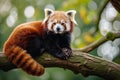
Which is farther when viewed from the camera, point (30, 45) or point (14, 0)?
point (14, 0)

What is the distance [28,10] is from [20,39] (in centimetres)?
306

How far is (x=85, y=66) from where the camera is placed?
2.86 meters

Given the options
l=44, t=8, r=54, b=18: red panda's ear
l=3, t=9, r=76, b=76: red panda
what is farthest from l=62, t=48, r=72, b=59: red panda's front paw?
l=44, t=8, r=54, b=18: red panda's ear

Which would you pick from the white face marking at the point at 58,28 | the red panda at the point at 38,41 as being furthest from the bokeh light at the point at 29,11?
the white face marking at the point at 58,28

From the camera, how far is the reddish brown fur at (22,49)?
111 inches

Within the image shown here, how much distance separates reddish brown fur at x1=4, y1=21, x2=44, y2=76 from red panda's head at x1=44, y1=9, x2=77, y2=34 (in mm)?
82

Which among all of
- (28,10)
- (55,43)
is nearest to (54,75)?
(28,10)

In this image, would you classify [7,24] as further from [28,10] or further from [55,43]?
[55,43]

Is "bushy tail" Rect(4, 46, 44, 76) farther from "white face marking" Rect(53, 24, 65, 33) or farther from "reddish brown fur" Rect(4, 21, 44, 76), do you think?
"white face marking" Rect(53, 24, 65, 33)

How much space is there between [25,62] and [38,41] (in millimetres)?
237

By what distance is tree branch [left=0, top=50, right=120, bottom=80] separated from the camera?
9.39 ft

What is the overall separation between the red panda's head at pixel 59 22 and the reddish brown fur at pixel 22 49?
82mm

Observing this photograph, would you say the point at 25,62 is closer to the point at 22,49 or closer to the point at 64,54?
the point at 22,49

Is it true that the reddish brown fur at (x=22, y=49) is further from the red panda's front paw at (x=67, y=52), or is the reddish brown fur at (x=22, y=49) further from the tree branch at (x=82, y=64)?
the red panda's front paw at (x=67, y=52)
